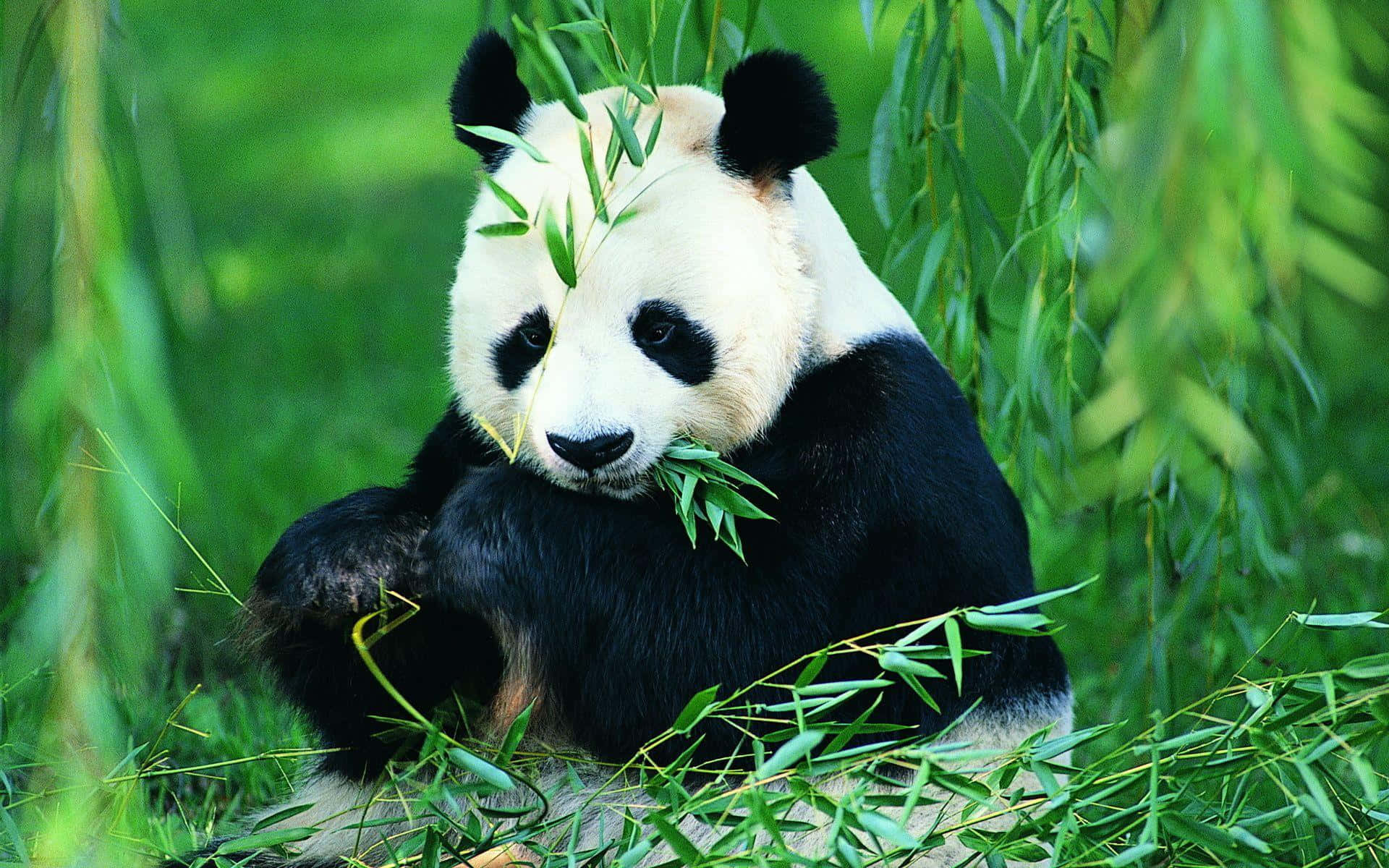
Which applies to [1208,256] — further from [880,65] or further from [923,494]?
[880,65]

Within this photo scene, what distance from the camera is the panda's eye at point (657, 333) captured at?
238 cm

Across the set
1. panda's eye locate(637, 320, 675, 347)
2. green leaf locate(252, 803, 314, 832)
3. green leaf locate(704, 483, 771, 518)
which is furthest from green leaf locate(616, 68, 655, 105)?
green leaf locate(252, 803, 314, 832)

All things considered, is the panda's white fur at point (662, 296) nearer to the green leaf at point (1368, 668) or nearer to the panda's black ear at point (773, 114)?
the panda's black ear at point (773, 114)

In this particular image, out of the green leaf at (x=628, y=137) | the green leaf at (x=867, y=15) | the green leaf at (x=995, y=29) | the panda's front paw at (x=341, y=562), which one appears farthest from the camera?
the green leaf at (x=995, y=29)

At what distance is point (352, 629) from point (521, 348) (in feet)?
1.83

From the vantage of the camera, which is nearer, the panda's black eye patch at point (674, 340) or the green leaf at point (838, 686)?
the green leaf at point (838, 686)

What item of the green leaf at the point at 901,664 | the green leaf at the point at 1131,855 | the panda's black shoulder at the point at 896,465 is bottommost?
the green leaf at the point at 1131,855

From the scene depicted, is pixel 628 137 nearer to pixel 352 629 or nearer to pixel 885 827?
pixel 352 629

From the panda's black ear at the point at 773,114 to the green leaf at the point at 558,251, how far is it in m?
0.42

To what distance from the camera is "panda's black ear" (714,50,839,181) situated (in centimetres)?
246

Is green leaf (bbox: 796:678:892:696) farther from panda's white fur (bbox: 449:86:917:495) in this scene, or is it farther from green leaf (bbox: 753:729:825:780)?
panda's white fur (bbox: 449:86:917:495)

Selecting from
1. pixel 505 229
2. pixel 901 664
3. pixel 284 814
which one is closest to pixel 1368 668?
pixel 901 664

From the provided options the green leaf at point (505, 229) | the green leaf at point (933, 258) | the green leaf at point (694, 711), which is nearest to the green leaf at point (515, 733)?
the green leaf at point (694, 711)

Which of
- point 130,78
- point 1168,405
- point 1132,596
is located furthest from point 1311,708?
point 1132,596
